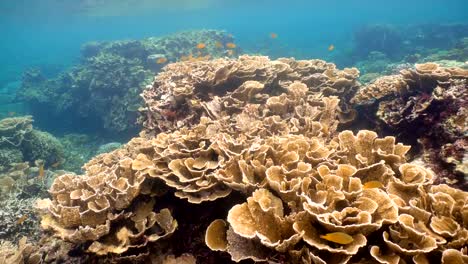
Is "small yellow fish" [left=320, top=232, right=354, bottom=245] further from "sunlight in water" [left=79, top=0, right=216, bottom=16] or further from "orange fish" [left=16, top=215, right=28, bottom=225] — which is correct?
"sunlight in water" [left=79, top=0, right=216, bottom=16]

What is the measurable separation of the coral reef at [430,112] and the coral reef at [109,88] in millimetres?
10712

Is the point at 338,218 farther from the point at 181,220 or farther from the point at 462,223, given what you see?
the point at 181,220

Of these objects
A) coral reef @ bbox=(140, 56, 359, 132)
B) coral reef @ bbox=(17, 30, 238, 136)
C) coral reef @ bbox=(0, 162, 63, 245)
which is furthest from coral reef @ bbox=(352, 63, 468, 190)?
coral reef @ bbox=(17, 30, 238, 136)

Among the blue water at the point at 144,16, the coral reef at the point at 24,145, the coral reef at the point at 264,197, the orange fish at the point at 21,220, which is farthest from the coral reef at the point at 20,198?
the blue water at the point at 144,16

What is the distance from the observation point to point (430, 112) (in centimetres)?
480

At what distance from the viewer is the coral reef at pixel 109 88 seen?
1678cm

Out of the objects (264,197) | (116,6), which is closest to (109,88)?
(264,197)

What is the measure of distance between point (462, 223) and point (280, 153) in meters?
1.81

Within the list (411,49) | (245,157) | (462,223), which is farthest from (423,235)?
(411,49)

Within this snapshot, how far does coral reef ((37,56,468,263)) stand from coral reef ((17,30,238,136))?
10954 millimetres

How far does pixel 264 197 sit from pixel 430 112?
3.53 meters

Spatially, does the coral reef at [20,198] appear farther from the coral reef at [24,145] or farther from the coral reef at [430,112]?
the coral reef at [430,112]

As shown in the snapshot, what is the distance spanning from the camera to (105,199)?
3.70 m

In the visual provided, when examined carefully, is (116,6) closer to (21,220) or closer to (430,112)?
(21,220)
